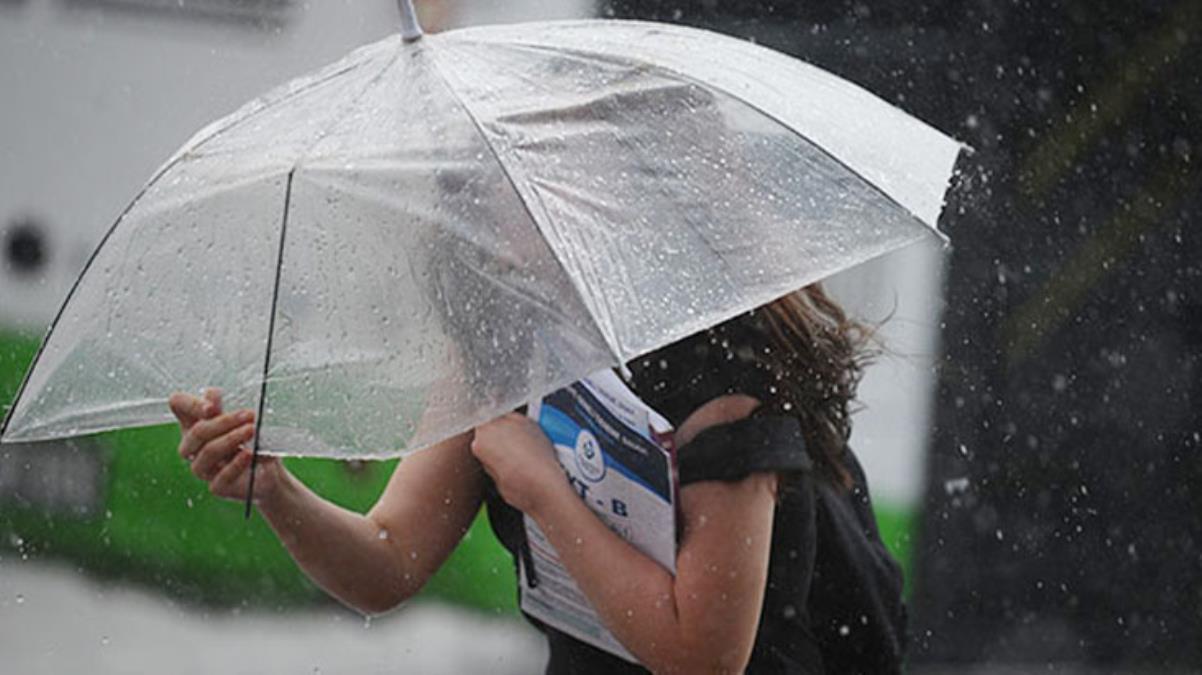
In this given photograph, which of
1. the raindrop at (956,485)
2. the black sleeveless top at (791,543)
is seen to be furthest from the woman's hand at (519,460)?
the raindrop at (956,485)

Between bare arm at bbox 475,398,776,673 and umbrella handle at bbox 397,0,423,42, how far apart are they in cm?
51

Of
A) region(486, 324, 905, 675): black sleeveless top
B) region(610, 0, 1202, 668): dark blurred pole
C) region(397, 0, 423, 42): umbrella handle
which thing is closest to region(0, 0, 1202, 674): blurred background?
region(610, 0, 1202, 668): dark blurred pole

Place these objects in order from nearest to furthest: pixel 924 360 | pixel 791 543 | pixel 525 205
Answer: pixel 525 205, pixel 791 543, pixel 924 360

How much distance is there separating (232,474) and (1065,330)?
3634 millimetres

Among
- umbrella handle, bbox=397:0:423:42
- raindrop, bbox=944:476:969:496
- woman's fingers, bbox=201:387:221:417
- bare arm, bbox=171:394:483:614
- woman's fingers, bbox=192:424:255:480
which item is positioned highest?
umbrella handle, bbox=397:0:423:42

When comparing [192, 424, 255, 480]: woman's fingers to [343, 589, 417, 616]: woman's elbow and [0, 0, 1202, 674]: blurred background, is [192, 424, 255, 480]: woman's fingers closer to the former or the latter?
[343, 589, 417, 616]: woman's elbow

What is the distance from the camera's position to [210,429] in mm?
2229

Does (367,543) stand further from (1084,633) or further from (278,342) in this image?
(1084,633)

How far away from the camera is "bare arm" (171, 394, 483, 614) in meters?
2.43

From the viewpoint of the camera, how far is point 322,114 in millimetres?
2346

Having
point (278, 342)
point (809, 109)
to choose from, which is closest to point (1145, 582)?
point (809, 109)

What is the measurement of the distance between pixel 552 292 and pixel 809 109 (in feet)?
1.50

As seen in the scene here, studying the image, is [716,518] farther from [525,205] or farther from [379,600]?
[379,600]

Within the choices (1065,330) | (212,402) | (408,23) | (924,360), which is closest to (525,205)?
(408,23)
